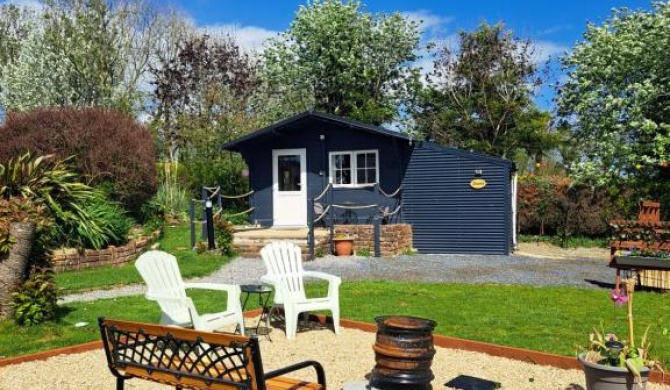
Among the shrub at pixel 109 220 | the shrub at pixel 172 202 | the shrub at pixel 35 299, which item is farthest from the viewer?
the shrub at pixel 172 202

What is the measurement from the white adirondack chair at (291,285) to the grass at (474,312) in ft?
2.41

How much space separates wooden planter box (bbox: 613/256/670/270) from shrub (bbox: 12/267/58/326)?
295 inches

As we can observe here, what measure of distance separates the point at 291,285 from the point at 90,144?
9.63m

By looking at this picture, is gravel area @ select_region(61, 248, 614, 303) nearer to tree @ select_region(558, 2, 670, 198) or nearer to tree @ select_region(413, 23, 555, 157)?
tree @ select_region(558, 2, 670, 198)

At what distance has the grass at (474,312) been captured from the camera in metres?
6.00

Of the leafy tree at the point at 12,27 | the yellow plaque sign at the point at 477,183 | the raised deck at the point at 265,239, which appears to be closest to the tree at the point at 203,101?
the leafy tree at the point at 12,27

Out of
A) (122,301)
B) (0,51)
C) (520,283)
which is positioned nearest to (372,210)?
(520,283)

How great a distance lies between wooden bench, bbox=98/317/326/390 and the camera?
3.14 meters

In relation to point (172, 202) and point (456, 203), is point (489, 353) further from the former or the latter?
point (172, 202)

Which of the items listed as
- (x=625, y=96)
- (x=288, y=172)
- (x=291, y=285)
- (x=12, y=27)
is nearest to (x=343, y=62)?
(x=288, y=172)

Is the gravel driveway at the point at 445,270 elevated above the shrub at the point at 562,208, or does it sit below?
below

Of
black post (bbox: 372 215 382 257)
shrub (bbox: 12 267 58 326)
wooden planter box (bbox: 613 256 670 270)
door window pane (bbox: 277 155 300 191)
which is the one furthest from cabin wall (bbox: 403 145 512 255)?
shrub (bbox: 12 267 58 326)

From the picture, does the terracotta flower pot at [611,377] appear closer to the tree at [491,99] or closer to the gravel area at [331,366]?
the gravel area at [331,366]

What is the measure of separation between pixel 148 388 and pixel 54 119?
1177 cm
